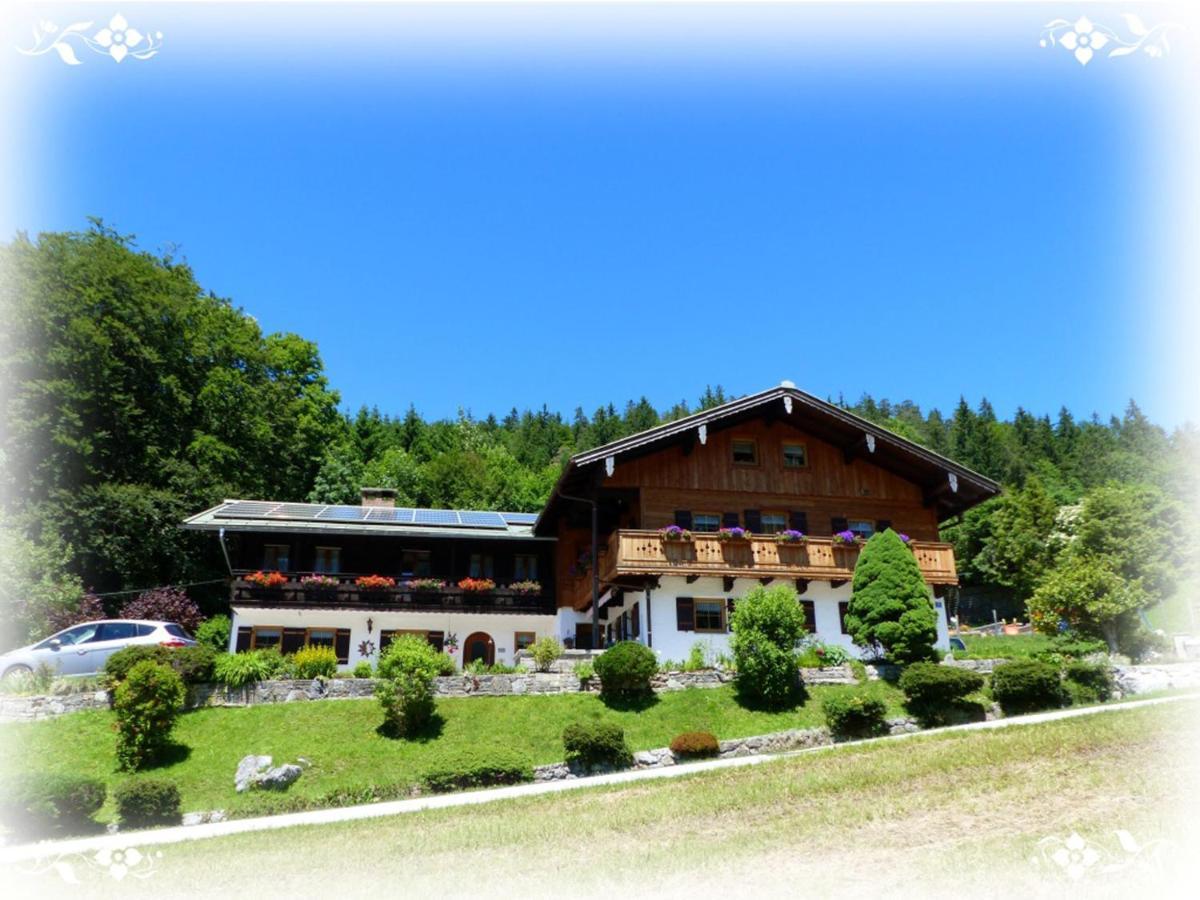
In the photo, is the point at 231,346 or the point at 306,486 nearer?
the point at 231,346

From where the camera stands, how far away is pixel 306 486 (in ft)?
183

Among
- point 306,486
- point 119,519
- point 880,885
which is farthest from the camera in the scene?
point 306,486

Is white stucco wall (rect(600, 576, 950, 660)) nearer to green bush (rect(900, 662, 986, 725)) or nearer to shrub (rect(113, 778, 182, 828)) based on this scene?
green bush (rect(900, 662, 986, 725))

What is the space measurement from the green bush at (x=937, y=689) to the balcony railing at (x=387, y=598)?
14.9m

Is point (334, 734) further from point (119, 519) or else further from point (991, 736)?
point (119, 519)

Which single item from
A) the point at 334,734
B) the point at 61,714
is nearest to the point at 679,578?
A: the point at 334,734

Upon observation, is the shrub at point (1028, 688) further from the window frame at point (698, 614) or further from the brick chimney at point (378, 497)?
the brick chimney at point (378, 497)

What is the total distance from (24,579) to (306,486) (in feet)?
82.9

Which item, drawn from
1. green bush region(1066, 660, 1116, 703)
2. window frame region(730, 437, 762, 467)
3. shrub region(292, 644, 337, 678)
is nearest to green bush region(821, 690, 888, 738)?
green bush region(1066, 660, 1116, 703)

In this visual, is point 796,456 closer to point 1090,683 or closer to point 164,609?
point 1090,683

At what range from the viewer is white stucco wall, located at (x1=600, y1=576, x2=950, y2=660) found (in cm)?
2847

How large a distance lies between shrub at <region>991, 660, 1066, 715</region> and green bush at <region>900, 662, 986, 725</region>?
0.80m

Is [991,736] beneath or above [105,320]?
beneath

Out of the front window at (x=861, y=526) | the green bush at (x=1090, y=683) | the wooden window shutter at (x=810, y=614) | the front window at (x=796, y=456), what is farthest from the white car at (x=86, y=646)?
the green bush at (x=1090, y=683)
